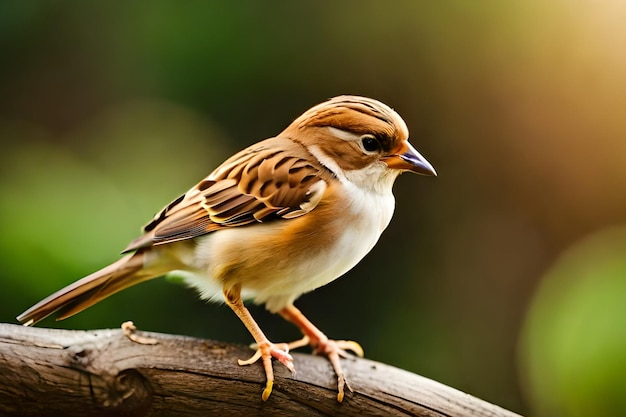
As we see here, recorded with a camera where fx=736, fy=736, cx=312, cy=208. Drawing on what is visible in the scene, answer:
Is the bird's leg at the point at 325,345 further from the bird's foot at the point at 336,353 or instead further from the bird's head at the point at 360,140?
the bird's head at the point at 360,140

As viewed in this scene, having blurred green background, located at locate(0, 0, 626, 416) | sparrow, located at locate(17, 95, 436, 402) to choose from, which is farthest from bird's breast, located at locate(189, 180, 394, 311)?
blurred green background, located at locate(0, 0, 626, 416)

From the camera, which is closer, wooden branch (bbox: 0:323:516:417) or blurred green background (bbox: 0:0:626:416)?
wooden branch (bbox: 0:323:516:417)

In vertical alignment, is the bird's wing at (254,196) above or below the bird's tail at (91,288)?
above

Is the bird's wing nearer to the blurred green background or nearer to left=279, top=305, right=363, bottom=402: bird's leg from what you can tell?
left=279, top=305, right=363, bottom=402: bird's leg

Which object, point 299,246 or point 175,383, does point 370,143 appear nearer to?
point 299,246

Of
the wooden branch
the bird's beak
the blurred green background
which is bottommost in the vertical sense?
the wooden branch

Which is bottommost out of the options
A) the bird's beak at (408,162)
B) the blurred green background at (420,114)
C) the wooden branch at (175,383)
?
the wooden branch at (175,383)

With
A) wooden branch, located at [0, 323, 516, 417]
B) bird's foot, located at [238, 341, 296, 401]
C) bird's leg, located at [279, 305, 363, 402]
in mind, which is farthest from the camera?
bird's leg, located at [279, 305, 363, 402]

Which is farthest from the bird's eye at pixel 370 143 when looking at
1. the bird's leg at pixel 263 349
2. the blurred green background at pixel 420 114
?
the blurred green background at pixel 420 114

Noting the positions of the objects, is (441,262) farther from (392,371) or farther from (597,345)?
(392,371)

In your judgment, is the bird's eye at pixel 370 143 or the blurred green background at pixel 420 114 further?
the blurred green background at pixel 420 114
